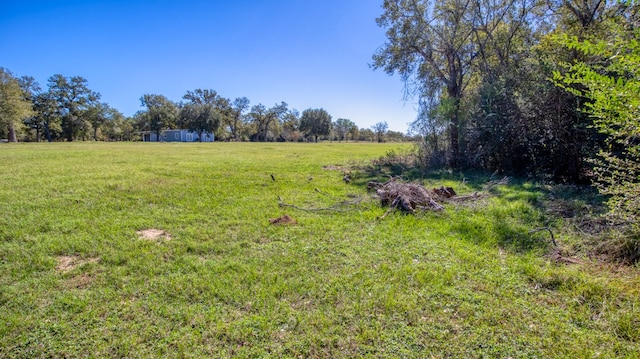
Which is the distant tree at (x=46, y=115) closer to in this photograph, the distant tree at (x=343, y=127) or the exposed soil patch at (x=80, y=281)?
the exposed soil patch at (x=80, y=281)

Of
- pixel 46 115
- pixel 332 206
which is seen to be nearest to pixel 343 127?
pixel 46 115

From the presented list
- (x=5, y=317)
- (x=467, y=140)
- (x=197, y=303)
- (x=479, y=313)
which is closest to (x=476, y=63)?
(x=467, y=140)

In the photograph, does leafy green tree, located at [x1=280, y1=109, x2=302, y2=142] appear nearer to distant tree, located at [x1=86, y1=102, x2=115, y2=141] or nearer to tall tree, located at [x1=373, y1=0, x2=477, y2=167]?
distant tree, located at [x1=86, y1=102, x2=115, y2=141]

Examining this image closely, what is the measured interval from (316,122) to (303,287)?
66.2 m

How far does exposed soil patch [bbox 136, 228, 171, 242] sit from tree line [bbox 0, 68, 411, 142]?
94.6ft

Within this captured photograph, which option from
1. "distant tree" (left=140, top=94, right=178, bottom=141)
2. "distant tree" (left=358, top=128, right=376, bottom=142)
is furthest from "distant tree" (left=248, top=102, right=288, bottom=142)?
"distant tree" (left=358, top=128, right=376, bottom=142)

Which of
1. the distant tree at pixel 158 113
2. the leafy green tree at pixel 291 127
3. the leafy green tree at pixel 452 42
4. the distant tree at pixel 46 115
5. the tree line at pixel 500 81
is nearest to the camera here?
the tree line at pixel 500 81

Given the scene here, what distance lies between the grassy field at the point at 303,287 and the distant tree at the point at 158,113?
55.6 metres

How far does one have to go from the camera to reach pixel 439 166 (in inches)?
440

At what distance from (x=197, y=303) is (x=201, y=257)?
1.01m

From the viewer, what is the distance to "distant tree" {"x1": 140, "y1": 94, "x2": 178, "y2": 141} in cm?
5338

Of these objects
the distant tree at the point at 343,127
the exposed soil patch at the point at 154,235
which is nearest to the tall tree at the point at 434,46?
the exposed soil patch at the point at 154,235

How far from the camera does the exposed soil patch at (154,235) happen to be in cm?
398

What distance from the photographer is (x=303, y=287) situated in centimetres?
279
